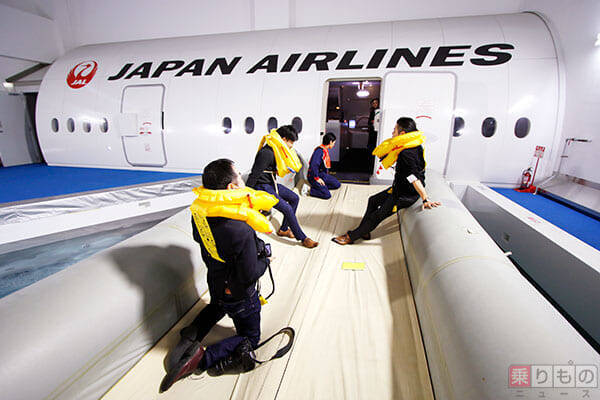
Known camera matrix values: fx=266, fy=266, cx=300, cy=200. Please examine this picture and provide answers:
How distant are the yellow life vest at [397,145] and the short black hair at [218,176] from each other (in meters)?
1.61

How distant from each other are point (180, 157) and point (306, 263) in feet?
13.1

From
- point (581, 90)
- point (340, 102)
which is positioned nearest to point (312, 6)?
point (581, 90)

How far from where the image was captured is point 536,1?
448cm

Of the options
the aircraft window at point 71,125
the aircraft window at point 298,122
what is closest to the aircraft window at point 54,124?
the aircraft window at point 71,125

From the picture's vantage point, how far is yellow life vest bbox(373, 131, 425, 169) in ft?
7.77

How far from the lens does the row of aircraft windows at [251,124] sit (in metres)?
4.60

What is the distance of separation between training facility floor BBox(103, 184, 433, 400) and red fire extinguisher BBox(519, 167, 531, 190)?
113 inches

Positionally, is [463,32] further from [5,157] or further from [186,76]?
[5,157]

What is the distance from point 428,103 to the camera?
4.14 meters

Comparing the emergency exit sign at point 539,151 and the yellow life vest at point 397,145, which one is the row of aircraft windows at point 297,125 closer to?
the emergency exit sign at point 539,151

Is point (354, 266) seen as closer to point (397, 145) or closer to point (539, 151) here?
point (397, 145)

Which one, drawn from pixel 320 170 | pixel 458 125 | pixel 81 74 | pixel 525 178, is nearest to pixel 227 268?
pixel 320 170

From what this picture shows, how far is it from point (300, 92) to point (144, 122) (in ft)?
10.4

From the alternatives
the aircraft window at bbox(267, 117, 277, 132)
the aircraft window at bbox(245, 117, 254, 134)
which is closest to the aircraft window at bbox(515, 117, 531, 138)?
the aircraft window at bbox(267, 117, 277, 132)
